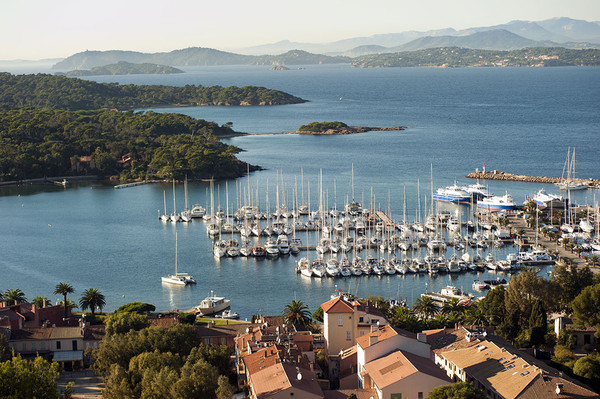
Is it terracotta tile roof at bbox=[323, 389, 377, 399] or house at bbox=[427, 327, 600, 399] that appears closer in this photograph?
house at bbox=[427, 327, 600, 399]

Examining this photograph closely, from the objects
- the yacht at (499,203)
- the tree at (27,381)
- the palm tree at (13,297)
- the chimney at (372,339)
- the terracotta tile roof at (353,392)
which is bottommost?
the palm tree at (13,297)

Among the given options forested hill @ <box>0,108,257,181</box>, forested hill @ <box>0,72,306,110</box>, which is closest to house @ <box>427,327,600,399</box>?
forested hill @ <box>0,108,257,181</box>

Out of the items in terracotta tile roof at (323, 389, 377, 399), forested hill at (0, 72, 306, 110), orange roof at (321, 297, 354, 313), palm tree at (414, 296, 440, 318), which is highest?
forested hill at (0, 72, 306, 110)

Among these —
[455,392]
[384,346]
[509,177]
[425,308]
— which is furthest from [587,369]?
[509,177]

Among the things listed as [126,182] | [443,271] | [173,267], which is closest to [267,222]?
[173,267]

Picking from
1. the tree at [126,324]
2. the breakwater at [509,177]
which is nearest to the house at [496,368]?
the tree at [126,324]

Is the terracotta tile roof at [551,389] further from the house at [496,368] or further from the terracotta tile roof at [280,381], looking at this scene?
the terracotta tile roof at [280,381]

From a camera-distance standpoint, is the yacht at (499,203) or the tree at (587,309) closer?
the tree at (587,309)

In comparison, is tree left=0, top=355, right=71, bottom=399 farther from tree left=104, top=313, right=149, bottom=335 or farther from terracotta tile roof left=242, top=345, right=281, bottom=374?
tree left=104, top=313, right=149, bottom=335
